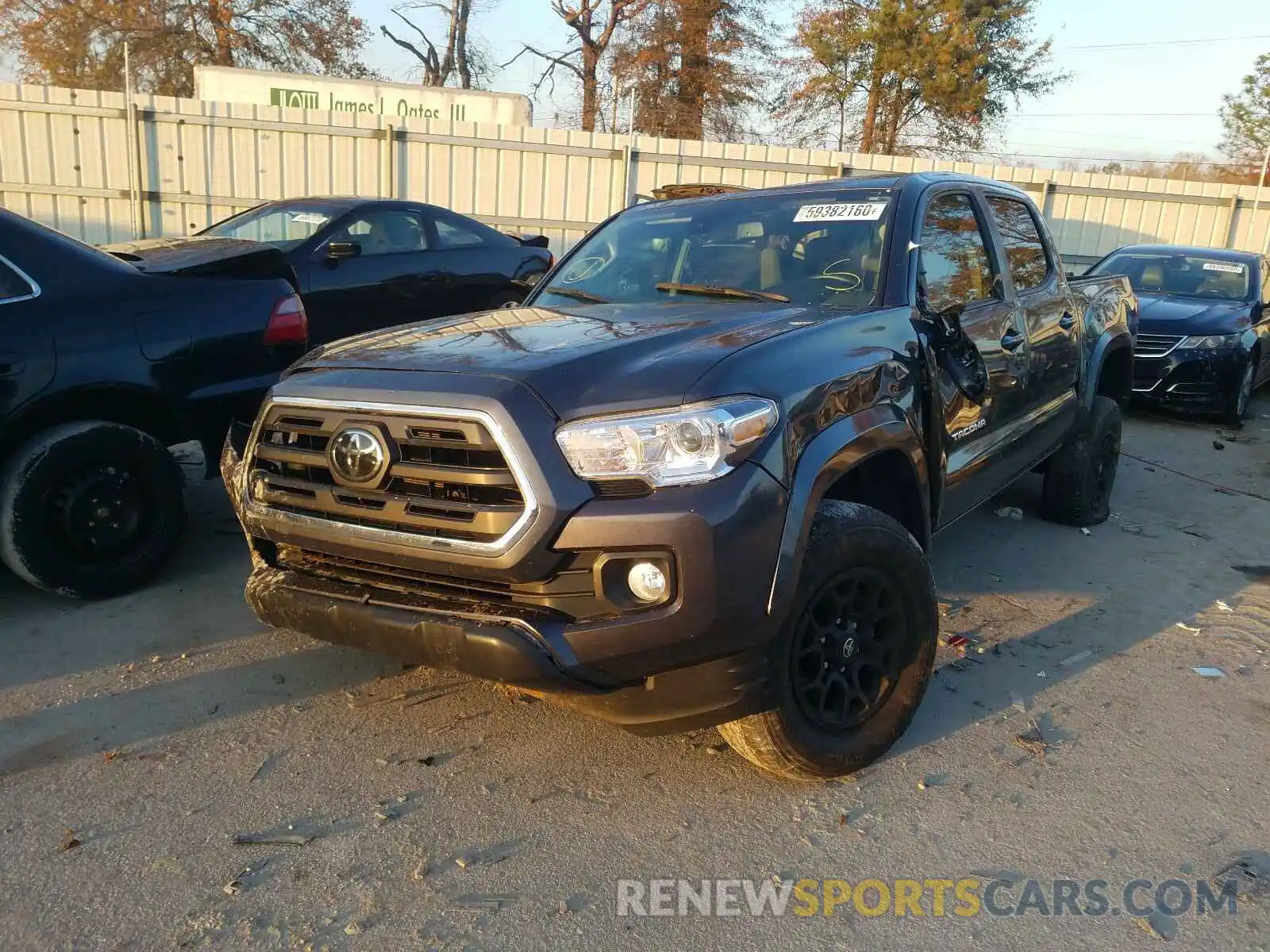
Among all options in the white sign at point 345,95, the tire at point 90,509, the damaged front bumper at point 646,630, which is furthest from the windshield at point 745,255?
the white sign at point 345,95

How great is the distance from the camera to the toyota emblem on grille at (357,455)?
2463 millimetres

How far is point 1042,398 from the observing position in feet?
14.8

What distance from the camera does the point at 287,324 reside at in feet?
14.9

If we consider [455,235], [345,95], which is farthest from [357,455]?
[345,95]

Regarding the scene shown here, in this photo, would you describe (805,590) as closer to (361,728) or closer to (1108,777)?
(1108,777)

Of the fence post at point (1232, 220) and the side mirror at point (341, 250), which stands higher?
the fence post at point (1232, 220)

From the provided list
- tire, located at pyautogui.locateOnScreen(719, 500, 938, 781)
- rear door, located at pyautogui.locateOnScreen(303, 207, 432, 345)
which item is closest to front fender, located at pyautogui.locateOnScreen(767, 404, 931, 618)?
tire, located at pyautogui.locateOnScreen(719, 500, 938, 781)

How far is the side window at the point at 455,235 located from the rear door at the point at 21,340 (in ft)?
15.2

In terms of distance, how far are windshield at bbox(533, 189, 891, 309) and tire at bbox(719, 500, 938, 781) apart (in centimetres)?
96

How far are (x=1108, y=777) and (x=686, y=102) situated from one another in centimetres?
2595

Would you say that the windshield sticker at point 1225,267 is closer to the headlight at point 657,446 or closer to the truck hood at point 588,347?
the truck hood at point 588,347

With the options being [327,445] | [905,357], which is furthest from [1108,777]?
[327,445]

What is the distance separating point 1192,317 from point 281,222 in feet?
26.6

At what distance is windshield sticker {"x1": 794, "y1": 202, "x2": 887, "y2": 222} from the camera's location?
11.5 feet
